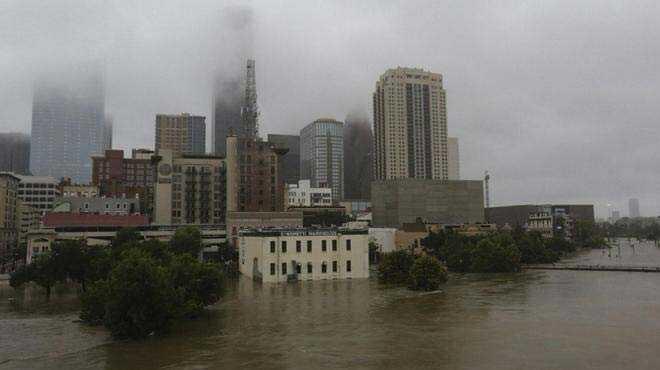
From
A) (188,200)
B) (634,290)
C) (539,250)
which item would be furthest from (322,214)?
(634,290)

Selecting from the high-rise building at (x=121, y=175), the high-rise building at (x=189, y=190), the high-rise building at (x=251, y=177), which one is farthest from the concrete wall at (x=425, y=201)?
the high-rise building at (x=121, y=175)

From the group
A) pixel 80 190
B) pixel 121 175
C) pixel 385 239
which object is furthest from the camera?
pixel 121 175

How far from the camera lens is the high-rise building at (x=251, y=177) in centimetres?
13538

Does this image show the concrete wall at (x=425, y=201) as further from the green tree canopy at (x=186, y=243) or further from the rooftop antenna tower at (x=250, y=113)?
the green tree canopy at (x=186, y=243)

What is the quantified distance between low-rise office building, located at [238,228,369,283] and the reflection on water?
461 inches

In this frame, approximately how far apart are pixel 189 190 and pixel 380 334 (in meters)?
118

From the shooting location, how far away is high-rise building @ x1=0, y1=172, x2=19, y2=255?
13750cm

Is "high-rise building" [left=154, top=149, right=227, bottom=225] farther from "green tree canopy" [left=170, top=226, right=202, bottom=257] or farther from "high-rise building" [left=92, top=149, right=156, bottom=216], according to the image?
"green tree canopy" [left=170, top=226, right=202, bottom=257]

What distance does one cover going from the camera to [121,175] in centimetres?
19200

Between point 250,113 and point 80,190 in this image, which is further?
point 80,190

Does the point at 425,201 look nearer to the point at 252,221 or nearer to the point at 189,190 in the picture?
the point at 252,221

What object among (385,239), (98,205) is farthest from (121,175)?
(385,239)

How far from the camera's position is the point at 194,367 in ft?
100

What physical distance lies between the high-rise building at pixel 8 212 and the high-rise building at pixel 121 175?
1090 inches
